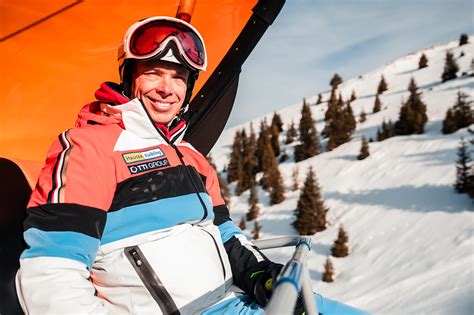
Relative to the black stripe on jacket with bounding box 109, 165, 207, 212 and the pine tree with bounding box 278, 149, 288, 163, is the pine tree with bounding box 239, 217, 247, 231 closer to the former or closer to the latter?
the pine tree with bounding box 278, 149, 288, 163

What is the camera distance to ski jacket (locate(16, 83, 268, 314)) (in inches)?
50.7

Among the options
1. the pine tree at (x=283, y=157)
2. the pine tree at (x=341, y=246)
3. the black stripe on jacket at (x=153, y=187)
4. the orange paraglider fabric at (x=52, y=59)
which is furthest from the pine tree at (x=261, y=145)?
the black stripe on jacket at (x=153, y=187)

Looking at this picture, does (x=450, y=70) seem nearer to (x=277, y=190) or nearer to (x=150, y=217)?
(x=277, y=190)

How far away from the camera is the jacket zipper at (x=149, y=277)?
153 centimetres

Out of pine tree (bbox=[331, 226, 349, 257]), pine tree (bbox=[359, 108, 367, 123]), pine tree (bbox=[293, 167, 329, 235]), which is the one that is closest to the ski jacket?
pine tree (bbox=[331, 226, 349, 257])

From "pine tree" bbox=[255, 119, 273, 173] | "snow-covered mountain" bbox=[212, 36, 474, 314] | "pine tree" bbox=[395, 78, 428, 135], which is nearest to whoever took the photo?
"snow-covered mountain" bbox=[212, 36, 474, 314]

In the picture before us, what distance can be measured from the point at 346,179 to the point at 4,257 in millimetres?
14262

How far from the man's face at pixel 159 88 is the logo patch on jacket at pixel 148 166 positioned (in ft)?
0.86

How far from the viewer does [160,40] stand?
6.27 ft

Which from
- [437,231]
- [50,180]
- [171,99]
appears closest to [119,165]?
[50,180]

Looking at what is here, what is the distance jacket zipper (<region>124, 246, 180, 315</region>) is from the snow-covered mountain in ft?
17.4

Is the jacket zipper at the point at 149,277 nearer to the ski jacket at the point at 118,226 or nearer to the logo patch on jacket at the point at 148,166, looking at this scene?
the ski jacket at the point at 118,226

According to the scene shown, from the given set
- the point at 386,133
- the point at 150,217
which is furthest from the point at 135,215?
the point at 386,133

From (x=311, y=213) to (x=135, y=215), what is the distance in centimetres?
1133
